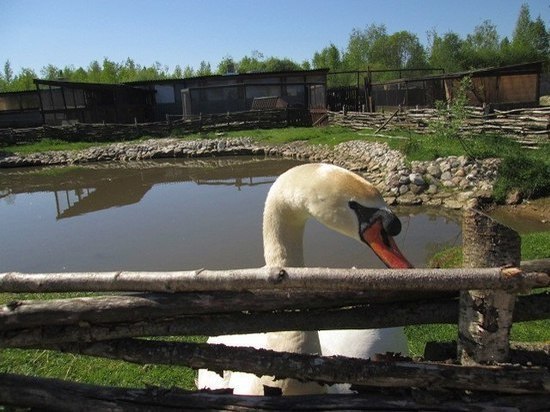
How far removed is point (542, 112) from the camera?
14.2m

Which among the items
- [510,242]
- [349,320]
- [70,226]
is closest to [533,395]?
[510,242]

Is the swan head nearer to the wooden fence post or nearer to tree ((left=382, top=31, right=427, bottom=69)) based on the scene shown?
the wooden fence post

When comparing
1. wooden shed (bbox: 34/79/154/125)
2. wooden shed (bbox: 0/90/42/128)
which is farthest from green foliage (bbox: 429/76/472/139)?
wooden shed (bbox: 0/90/42/128)

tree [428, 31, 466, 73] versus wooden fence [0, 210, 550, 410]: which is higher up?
tree [428, 31, 466, 73]

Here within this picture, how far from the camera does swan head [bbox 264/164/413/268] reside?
241 centimetres

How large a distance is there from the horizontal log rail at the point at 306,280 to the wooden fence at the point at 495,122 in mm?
13136

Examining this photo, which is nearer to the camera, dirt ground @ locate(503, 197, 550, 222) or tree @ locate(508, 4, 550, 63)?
dirt ground @ locate(503, 197, 550, 222)

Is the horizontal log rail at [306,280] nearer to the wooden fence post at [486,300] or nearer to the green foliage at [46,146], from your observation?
the wooden fence post at [486,300]

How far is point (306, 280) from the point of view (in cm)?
211

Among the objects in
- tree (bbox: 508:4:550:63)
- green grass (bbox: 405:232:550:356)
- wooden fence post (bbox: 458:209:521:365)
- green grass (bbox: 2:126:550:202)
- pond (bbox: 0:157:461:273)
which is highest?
tree (bbox: 508:4:550:63)

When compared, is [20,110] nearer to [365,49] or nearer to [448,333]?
[448,333]

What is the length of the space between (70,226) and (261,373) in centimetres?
1102

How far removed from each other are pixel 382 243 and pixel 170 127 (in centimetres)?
2663

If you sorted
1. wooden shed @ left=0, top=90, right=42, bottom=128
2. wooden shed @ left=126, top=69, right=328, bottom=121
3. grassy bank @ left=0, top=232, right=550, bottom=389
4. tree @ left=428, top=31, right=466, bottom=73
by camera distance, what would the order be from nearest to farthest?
grassy bank @ left=0, top=232, right=550, bottom=389 < wooden shed @ left=0, top=90, right=42, bottom=128 < wooden shed @ left=126, top=69, right=328, bottom=121 < tree @ left=428, top=31, right=466, bottom=73
